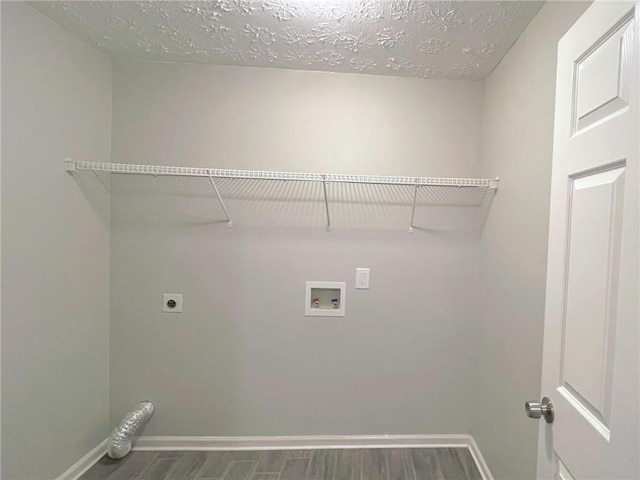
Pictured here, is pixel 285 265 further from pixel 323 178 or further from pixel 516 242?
pixel 516 242

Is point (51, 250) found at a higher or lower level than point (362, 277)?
higher

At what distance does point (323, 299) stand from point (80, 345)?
1415mm

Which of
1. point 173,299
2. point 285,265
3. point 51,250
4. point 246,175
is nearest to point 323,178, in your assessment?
point 246,175

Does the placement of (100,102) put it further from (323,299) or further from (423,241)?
(423,241)

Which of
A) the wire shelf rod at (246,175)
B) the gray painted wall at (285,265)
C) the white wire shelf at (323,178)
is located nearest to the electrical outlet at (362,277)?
the gray painted wall at (285,265)

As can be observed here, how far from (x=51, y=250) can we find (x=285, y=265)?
3.91 feet

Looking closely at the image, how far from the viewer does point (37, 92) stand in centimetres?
124

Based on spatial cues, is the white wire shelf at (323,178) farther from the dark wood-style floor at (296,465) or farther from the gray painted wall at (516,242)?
the dark wood-style floor at (296,465)

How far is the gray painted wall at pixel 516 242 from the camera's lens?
109 cm

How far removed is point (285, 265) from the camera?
65.4 inches

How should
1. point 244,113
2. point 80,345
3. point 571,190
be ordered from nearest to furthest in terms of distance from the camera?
point 571,190 → point 80,345 → point 244,113

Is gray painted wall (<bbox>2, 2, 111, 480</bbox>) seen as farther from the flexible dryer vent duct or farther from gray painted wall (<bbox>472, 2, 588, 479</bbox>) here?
gray painted wall (<bbox>472, 2, 588, 479</bbox>)

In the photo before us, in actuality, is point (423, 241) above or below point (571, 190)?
below

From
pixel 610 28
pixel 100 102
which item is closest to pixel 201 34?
pixel 100 102
